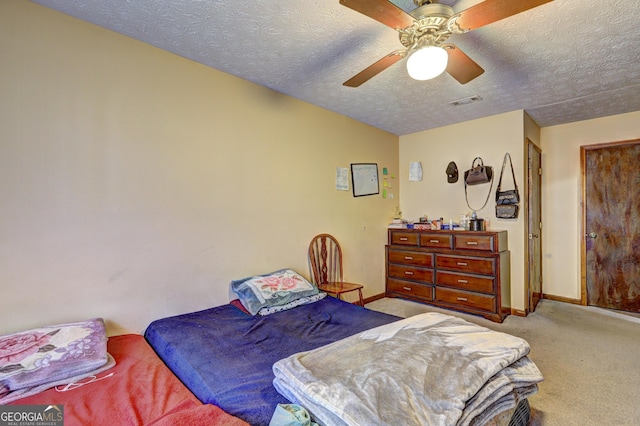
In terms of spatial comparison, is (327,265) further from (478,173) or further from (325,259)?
(478,173)

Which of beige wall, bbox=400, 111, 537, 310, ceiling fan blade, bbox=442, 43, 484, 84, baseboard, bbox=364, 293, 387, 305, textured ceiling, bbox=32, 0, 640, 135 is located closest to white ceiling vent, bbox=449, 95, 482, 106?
textured ceiling, bbox=32, 0, 640, 135

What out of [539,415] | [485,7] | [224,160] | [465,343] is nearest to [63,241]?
[224,160]

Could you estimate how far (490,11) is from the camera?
1.40 meters

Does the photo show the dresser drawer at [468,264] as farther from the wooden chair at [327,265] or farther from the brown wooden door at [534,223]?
the wooden chair at [327,265]

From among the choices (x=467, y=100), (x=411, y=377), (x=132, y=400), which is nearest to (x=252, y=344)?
(x=132, y=400)

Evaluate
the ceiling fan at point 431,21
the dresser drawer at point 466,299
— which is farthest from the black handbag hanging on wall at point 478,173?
the ceiling fan at point 431,21

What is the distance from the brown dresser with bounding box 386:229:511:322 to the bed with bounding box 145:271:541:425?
1.72 meters

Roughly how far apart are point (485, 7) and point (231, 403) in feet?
6.73

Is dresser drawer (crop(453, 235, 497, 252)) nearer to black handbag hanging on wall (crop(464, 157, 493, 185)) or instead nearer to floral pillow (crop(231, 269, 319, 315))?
black handbag hanging on wall (crop(464, 157, 493, 185))

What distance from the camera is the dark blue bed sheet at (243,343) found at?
49.6 inches

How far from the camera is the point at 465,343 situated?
147 cm

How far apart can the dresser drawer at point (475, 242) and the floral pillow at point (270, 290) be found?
1946 mm

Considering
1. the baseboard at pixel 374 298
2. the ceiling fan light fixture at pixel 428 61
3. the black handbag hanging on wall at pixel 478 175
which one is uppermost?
the ceiling fan light fixture at pixel 428 61

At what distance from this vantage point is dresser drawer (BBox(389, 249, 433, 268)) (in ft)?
12.5
